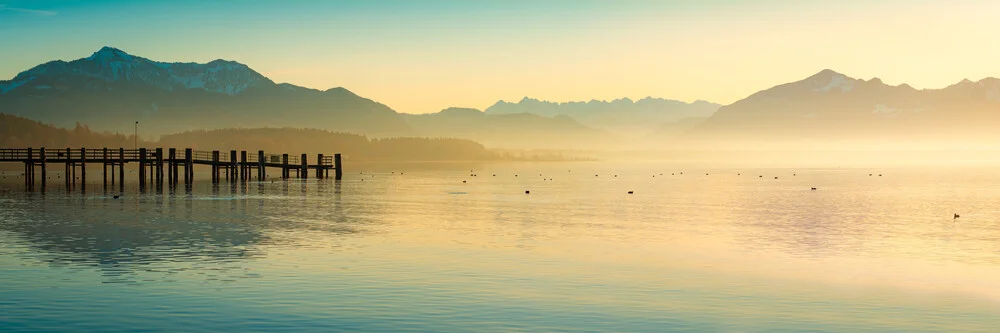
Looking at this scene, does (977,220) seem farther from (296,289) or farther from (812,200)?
(296,289)

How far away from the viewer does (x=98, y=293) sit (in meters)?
29.6

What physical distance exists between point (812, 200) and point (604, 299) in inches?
2553

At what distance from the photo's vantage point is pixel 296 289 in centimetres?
3095

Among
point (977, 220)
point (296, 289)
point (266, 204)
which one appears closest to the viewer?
point (296, 289)

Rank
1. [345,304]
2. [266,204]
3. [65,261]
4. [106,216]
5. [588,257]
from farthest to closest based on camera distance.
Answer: [266,204] → [106,216] → [588,257] → [65,261] → [345,304]

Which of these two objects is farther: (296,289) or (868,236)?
(868,236)

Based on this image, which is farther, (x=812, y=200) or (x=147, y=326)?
(x=812, y=200)

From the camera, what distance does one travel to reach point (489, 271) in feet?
118

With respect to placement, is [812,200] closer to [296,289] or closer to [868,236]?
[868,236]

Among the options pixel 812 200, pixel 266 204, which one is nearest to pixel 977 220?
pixel 812 200

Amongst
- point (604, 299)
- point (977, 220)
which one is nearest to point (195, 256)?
point (604, 299)

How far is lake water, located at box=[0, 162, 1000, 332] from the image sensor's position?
2655 cm

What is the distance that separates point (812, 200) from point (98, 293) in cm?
7158

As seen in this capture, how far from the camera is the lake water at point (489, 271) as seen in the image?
Result: 2655 centimetres
